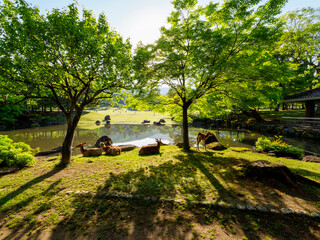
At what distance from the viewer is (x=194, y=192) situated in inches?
202

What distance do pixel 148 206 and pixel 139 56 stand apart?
8161 millimetres

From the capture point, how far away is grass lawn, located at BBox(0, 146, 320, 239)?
11.7 ft

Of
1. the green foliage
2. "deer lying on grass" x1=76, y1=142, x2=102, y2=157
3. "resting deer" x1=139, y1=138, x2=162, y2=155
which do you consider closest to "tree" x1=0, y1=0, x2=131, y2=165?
"deer lying on grass" x1=76, y1=142, x2=102, y2=157

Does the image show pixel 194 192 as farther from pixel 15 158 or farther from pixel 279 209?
pixel 15 158

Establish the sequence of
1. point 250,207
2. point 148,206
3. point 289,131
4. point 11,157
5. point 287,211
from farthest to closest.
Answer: point 289,131
point 11,157
point 148,206
point 250,207
point 287,211

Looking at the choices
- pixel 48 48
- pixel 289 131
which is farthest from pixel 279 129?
pixel 48 48

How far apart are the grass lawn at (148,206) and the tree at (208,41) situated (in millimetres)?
5225

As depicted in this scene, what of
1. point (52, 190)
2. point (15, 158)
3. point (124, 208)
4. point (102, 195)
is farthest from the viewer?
point (15, 158)

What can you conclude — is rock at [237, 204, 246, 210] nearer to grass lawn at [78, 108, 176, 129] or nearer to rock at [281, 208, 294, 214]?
rock at [281, 208, 294, 214]

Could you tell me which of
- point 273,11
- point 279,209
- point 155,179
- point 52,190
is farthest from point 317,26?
point 52,190

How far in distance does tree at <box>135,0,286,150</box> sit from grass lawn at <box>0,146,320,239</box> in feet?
17.1

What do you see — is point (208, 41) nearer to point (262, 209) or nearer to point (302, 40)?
point (262, 209)

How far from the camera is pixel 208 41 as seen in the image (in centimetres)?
783

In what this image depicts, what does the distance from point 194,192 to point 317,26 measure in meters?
36.9
